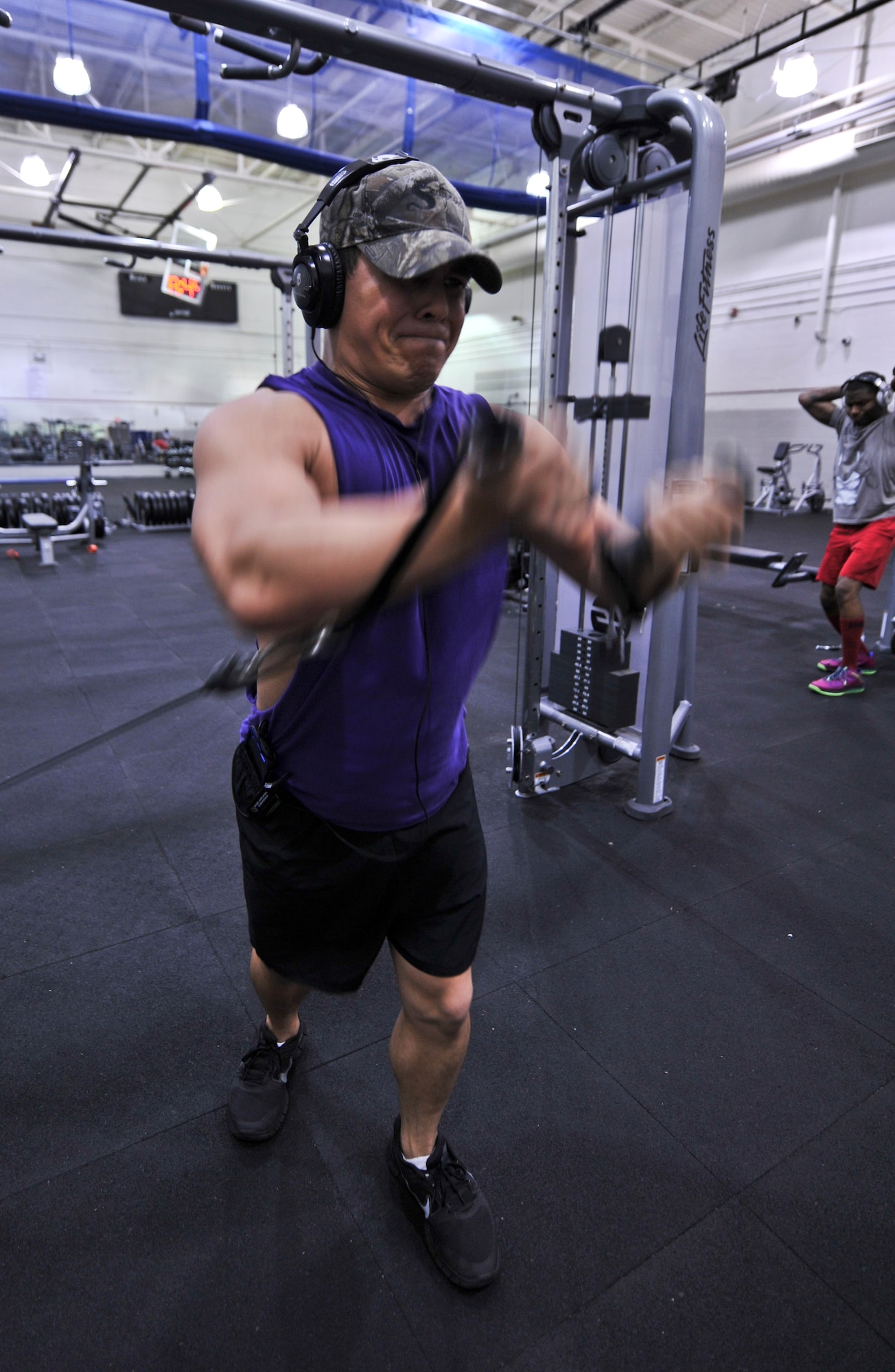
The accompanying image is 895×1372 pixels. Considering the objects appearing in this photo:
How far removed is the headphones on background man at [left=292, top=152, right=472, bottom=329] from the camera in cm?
89

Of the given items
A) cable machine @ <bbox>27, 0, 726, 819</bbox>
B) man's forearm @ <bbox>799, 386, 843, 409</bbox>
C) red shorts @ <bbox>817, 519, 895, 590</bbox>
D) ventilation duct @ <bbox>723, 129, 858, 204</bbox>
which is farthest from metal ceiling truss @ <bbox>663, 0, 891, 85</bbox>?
cable machine @ <bbox>27, 0, 726, 819</bbox>

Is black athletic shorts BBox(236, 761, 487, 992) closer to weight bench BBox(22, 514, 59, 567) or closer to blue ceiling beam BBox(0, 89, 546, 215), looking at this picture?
blue ceiling beam BBox(0, 89, 546, 215)

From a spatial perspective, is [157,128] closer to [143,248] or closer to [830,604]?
[143,248]

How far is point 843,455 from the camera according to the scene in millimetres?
3957

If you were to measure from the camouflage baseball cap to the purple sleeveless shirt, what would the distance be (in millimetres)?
144

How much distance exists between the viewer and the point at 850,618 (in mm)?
3949

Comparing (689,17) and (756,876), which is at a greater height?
(689,17)

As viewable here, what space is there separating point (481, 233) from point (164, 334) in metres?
6.80

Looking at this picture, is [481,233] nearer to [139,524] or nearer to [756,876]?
[139,524]

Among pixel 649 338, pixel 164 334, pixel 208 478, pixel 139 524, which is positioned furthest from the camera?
pixel 164 334

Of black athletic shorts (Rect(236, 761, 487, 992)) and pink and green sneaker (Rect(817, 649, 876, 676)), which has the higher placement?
black athletic shorts (Rect(236, 761, 487, 992))

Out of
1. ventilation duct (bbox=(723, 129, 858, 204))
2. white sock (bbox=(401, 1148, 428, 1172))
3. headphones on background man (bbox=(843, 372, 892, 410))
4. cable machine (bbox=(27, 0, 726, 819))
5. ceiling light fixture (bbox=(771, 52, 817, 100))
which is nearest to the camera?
white sock (bbox=(401, 1148, 428, 1172))

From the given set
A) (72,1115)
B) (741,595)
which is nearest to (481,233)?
(741,595)

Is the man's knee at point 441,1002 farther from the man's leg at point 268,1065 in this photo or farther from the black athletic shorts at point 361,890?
the man's leg at point 268,1065
